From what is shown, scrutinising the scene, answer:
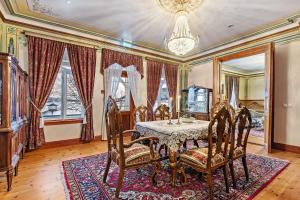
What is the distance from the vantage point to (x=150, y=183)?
2.22 meters

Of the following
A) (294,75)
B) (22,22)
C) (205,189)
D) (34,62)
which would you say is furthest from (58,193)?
(294,75)

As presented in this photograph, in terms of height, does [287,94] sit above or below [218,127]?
above

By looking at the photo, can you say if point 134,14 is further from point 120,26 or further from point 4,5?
point 4,5

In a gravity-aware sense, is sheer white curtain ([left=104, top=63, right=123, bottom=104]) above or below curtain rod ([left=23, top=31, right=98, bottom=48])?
below

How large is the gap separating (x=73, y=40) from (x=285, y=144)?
5.65m

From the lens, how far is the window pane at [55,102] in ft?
13.3

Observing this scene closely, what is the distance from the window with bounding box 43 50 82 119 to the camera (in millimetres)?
4094

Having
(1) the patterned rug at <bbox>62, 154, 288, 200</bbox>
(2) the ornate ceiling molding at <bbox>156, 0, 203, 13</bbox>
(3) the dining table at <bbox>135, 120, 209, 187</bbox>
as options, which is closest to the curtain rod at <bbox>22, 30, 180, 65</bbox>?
(2) the ornate ceiling molding at <bbox>156, 0, 203, 13</bbox>

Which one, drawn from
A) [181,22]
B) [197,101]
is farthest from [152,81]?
[181,22]

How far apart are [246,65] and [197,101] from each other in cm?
265

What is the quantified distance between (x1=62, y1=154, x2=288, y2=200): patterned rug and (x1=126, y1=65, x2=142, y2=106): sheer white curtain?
258 cm

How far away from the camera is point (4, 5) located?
304 centimetres

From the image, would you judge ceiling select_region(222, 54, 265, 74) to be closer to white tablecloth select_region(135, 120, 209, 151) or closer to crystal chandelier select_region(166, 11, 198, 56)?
crystal chandelier select_region(166, 11, 198, 56)

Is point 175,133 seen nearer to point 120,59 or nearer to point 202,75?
point 120,59
